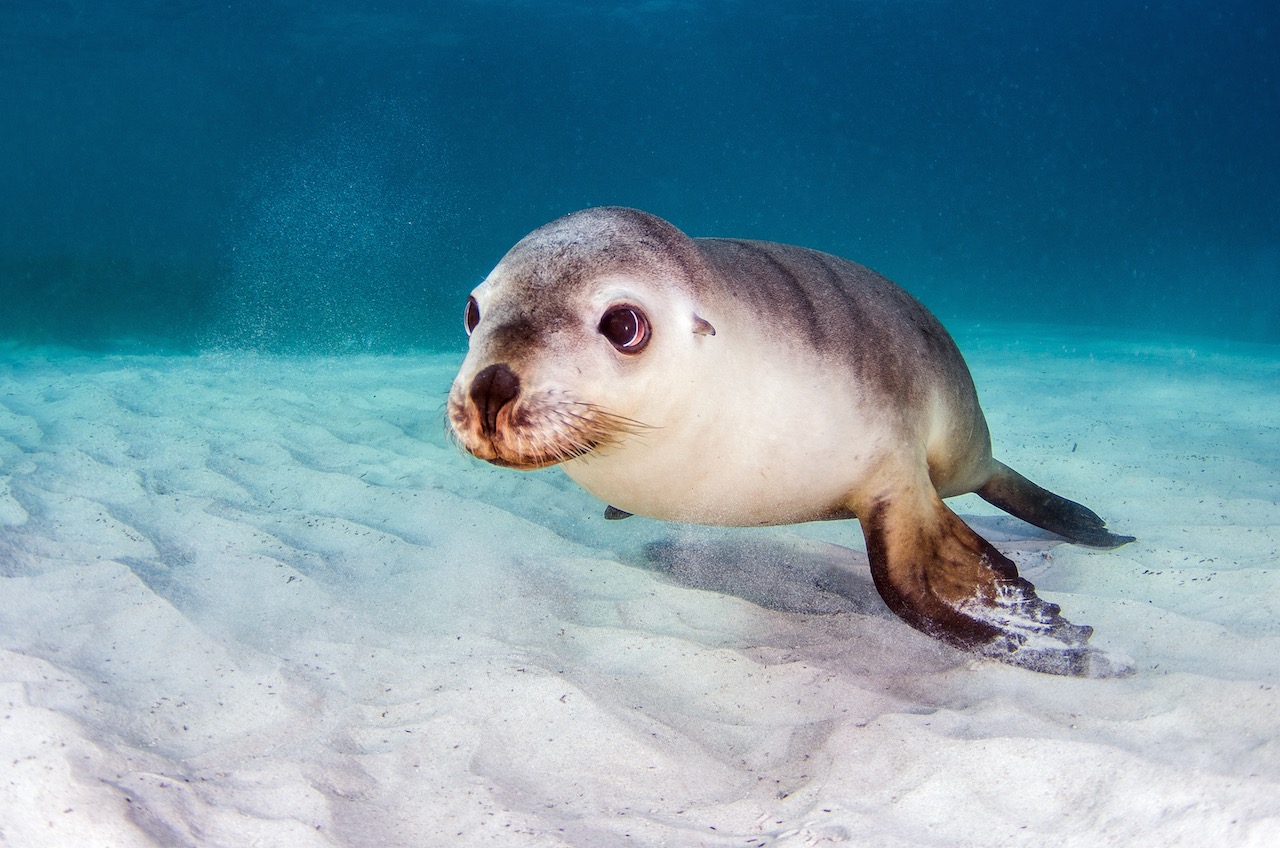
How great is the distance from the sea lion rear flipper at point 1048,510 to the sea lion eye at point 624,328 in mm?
2155

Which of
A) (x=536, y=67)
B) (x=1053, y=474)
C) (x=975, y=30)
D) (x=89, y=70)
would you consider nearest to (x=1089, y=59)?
(x=975, y=30)

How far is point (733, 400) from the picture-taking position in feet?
7.21

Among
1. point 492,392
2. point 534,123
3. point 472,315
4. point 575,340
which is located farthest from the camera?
point 534,123

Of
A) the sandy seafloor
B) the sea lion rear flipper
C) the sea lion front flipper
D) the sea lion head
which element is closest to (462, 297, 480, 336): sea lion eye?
the sea lion head

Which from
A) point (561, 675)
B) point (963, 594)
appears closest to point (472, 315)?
point (561, 675)

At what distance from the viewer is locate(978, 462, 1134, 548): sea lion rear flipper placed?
3.18m

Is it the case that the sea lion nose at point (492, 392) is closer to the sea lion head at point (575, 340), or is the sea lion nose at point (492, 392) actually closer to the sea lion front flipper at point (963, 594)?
the sea lion head at point (575, 340)

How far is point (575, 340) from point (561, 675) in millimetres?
934

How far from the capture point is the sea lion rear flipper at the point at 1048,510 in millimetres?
3182

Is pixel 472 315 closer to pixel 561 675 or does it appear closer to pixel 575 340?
pixel 575 340

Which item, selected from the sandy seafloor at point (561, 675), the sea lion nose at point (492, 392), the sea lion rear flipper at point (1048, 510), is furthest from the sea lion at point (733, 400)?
the sea lion rear flipper at point (1048, 510)

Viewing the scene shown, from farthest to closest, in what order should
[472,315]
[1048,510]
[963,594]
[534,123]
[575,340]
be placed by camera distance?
[534,123] → [1048,510] → [963,594] → [472,315] → [575,340]

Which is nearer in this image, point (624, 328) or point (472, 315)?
point (624, 328)

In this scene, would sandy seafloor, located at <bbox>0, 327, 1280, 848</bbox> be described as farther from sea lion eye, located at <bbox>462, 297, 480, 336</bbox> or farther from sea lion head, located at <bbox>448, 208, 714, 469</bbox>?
sea lion eye, located at <bbox>462, 297, 480, 336</bbox>
